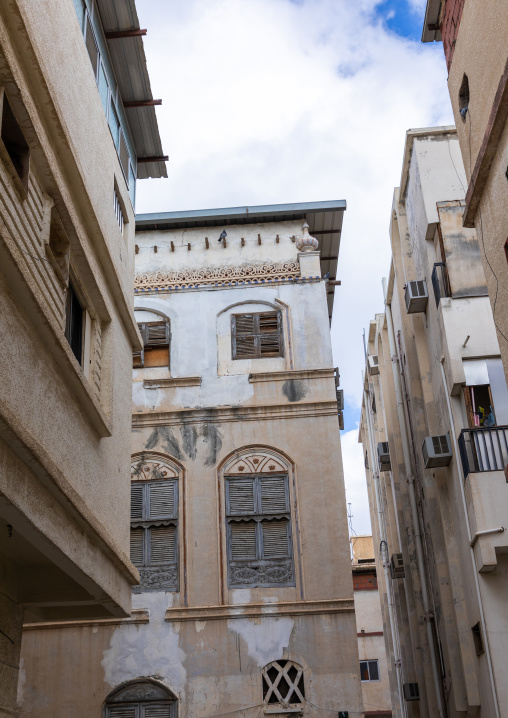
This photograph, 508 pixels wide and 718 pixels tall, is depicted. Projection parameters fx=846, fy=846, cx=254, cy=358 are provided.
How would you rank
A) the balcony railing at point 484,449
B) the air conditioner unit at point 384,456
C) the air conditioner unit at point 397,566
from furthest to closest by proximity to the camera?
the air conditioner unit at point 384,456 < the air conditioner unit at point 397,566 < the balcony railing at point 484,449

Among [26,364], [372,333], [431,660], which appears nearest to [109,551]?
[26,364]

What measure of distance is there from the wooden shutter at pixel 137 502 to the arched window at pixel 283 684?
3.62 metres

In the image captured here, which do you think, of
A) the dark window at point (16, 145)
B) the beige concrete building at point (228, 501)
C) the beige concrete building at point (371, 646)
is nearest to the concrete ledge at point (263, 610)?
the beige concrete building at point (228, 501)

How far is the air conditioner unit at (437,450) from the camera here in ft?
46.8

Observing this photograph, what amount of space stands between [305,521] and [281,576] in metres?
1.08

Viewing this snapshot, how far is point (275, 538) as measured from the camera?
15.5 m

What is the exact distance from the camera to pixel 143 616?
1496cm

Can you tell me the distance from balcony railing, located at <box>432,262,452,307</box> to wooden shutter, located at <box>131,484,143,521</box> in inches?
259

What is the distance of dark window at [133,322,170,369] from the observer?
1755cm

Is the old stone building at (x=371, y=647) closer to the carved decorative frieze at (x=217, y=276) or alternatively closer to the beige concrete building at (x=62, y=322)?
the carved decorative frieze at (x=217, y=276)

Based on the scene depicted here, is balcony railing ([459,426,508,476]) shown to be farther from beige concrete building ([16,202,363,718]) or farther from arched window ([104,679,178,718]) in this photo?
arched window ([104,679,178,718])


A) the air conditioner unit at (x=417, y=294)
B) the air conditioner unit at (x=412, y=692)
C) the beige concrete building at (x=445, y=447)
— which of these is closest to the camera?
the beige concrete building at (x=445, y=447)

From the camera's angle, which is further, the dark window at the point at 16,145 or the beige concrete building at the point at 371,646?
the beige concrete building at the point at 371,646

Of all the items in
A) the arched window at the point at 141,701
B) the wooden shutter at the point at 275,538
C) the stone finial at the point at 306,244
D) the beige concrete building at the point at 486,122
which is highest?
the stone finial at the point at 306,244
